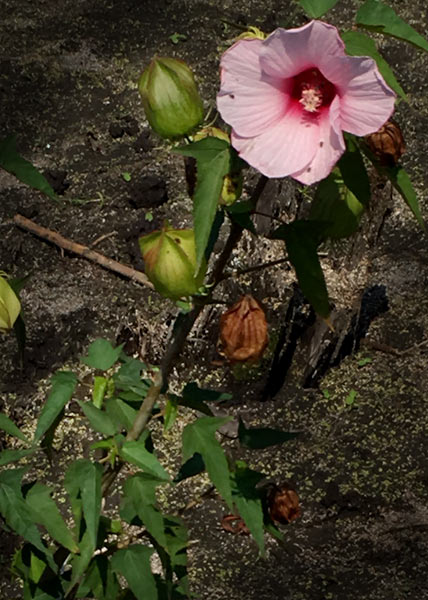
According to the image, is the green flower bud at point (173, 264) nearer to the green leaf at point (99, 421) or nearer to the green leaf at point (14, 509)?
the green leaf at point (99, 421)

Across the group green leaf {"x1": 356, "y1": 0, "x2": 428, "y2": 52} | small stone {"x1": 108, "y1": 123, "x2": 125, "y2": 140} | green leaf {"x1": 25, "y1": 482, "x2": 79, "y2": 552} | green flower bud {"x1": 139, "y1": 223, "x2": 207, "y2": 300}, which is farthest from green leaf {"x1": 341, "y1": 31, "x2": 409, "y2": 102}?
small stone {"x1": 108, "y1": 123, "x2": 125, "y2": 140}

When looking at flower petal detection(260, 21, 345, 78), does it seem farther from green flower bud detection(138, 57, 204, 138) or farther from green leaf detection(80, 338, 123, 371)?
green leaf detection(80, 338, 123, 371)

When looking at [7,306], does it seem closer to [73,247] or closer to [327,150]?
[327,150]

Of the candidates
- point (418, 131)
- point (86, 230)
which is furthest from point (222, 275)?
point (418, 131)

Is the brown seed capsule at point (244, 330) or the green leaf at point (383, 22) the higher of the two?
the green leaf at point (383, 22)

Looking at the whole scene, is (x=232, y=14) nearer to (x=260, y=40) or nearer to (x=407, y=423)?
(x=407, y=423)

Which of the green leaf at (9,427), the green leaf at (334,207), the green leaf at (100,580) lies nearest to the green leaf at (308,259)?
the green leaf at (334,207)

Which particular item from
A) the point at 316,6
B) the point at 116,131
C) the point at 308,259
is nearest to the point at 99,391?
the point at 308,259
